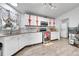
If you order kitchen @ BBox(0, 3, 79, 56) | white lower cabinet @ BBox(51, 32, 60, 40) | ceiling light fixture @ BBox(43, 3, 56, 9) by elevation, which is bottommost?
white lower cabinet @ BBox(51, 32, 60, 40)

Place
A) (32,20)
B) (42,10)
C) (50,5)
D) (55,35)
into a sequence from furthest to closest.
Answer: (55,35) → (32,20) → (42,10) → (50,5)

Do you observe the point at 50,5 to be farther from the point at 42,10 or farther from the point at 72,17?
the point at 72,17

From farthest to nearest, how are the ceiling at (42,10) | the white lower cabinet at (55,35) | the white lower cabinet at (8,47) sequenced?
the white lower cabinet at (55,35), the ceiling at (42,10), the white lower cabinet at (8,47)

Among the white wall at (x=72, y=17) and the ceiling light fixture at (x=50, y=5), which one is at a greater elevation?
the ceiling light fixture at (x=50, y=5)

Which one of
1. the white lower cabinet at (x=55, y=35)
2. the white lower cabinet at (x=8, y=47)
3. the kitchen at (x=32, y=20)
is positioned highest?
the kitchen at (x=32, y=20)

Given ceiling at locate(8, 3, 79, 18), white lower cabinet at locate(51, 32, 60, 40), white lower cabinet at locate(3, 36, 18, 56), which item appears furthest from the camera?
white lower cabinet at locate(51, 32, 60, 40)

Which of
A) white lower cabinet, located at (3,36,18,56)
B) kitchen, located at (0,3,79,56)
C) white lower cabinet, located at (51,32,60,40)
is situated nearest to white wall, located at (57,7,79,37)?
kitchen, located at (0,3,79,56)

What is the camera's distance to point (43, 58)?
195cm

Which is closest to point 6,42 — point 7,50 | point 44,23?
point 7,50

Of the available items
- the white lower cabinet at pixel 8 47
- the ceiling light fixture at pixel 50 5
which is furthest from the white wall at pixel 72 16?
the white lower cabinet at pixel 8 47

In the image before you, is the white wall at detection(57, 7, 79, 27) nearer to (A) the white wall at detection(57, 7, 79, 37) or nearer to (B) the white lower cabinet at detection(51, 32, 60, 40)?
(A) the white wall at detection(57, 7, 79, 37)

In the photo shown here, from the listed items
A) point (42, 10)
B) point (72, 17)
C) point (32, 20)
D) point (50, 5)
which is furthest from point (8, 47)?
point (72, 17)

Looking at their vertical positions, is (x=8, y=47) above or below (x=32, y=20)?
below

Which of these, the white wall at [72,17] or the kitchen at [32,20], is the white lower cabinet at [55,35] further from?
the white wall at [72,17]
